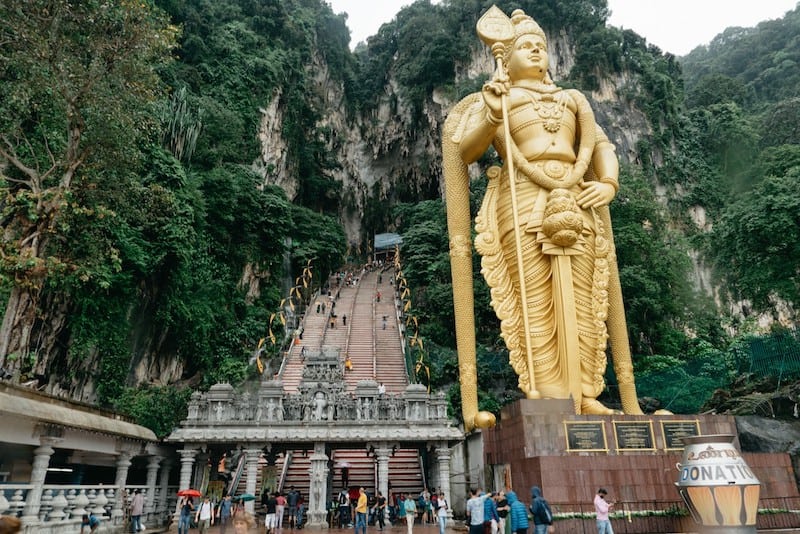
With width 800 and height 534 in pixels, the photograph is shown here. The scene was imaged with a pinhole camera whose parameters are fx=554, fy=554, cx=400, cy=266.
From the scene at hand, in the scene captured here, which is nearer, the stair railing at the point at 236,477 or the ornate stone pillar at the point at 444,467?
the ornate stone pillar at the point at 444,467

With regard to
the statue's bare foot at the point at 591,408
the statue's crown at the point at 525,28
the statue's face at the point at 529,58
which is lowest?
the statue's bare foot at the point at 591,408

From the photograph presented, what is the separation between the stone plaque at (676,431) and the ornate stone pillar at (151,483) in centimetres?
881

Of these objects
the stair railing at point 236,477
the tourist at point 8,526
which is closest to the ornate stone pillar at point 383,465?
the stair railing at point 236,477

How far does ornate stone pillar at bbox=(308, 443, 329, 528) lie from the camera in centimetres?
970

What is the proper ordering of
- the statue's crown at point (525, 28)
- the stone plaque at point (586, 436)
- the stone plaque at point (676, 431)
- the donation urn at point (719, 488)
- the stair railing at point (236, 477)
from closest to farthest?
the donation urn at point (719, 488), the stone plaque at point (586, 436), the stone plaque at point (676, 431), the statue's crown at point (525, 28), the stair railing at point (236, 477)

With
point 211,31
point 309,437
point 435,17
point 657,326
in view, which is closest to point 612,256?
point 309,437

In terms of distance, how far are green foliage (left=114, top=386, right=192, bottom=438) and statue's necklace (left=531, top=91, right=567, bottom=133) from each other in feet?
32.8

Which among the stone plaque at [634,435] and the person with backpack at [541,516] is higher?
the stone plaque at [634,435]

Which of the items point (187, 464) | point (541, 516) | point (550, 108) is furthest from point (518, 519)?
point (187, 464)

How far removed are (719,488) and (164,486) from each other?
10138mm

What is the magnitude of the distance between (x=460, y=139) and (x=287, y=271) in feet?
62.8

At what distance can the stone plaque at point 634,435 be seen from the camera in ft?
19.1

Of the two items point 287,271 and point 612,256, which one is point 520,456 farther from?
point 287,271

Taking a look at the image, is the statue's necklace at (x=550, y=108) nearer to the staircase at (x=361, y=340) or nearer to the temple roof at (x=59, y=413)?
the temple roof at (x=59, y=413)
